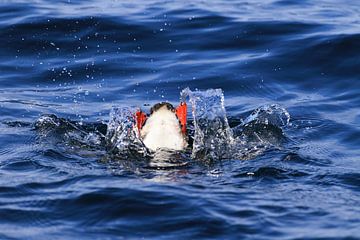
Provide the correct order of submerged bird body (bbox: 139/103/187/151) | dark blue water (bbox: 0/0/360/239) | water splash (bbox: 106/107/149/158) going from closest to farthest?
dark blue water (bbox: 0/0/360/239)
submerged bird body (bbox: 139/103/187/151)
water splash (bbox: 106/107/149/158)

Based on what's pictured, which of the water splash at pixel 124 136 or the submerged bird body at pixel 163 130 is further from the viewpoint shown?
the water splash at pixel 124 136

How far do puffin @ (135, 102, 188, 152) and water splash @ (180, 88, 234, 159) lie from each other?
177mm

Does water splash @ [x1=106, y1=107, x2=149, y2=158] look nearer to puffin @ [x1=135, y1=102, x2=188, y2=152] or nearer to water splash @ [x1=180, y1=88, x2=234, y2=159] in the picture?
puffin @ [x1=135, y1=102, x2=188, y2=152]

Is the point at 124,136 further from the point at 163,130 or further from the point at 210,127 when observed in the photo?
the point at 210,127

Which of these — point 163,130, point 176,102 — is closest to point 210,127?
point 163,130

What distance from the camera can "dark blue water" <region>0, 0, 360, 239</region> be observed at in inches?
267

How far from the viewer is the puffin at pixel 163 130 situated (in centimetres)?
834

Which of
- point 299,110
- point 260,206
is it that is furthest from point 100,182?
point 299,110

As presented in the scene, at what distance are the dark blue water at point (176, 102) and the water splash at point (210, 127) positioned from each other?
0.26 m

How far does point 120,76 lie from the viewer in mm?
12141

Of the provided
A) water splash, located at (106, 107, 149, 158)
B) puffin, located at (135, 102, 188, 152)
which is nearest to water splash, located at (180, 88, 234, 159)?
puffin, located at (135, 102, 188, 152)

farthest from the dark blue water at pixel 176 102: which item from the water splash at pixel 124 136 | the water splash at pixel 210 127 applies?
the water splash at pixel 210 127

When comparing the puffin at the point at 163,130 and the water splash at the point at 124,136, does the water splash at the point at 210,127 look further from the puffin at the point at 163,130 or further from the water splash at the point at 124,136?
the water splash at the point at 124,136

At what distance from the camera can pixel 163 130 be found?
8359 mm
